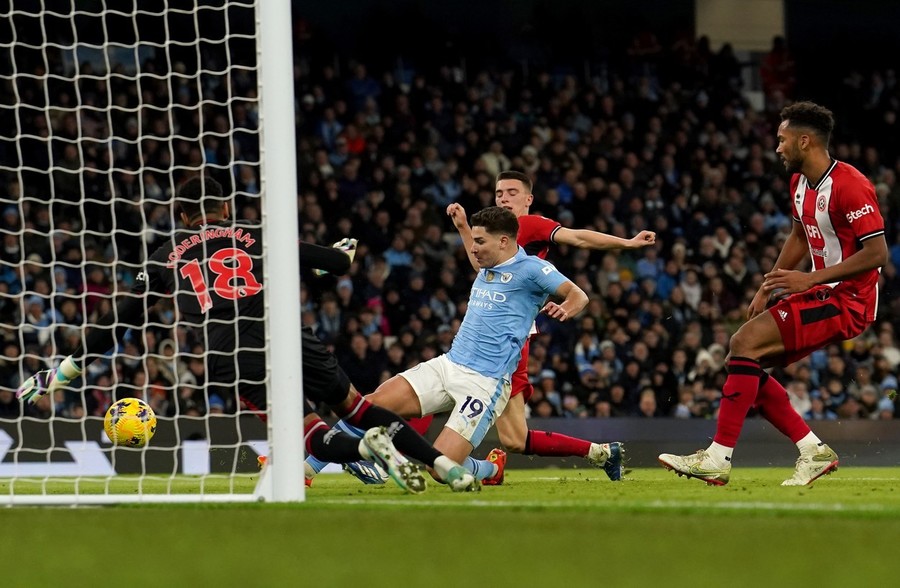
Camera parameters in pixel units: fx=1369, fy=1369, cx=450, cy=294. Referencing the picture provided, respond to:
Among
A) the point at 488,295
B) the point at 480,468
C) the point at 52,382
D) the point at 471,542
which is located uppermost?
the point at 488,295

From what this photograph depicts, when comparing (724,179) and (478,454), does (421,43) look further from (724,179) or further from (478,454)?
(478,454)

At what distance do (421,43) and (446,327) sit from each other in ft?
20.7

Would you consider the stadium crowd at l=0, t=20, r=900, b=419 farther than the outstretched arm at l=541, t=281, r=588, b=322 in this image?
Yes

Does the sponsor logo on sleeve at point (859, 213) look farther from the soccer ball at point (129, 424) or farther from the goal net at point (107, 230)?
the soccer ball at point (129, 424)

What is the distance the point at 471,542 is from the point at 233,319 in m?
2.91

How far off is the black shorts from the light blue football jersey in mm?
1228

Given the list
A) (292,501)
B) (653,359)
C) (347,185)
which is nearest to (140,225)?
(347,185)

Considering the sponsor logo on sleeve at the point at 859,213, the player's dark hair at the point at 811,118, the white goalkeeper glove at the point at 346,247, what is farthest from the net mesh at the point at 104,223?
the sponsor logo on sleeve at the point at 859,213

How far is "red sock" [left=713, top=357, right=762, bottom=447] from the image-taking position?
7840mm

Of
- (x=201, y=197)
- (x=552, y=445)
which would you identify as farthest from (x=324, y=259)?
(x=552, y=445)

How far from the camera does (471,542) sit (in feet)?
15.4

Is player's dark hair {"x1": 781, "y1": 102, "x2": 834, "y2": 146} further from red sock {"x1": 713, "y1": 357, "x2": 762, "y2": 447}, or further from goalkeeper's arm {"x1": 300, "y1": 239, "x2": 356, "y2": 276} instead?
goalkeeper's arm {"x1": 300, "y1": 239, "x2": 356, "y2": 276}

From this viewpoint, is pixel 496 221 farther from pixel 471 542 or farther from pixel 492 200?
pixel 492 200

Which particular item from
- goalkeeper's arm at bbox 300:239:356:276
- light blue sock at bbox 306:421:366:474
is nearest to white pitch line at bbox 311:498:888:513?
goalkeeper's arm at bbox 300:239:356:276
